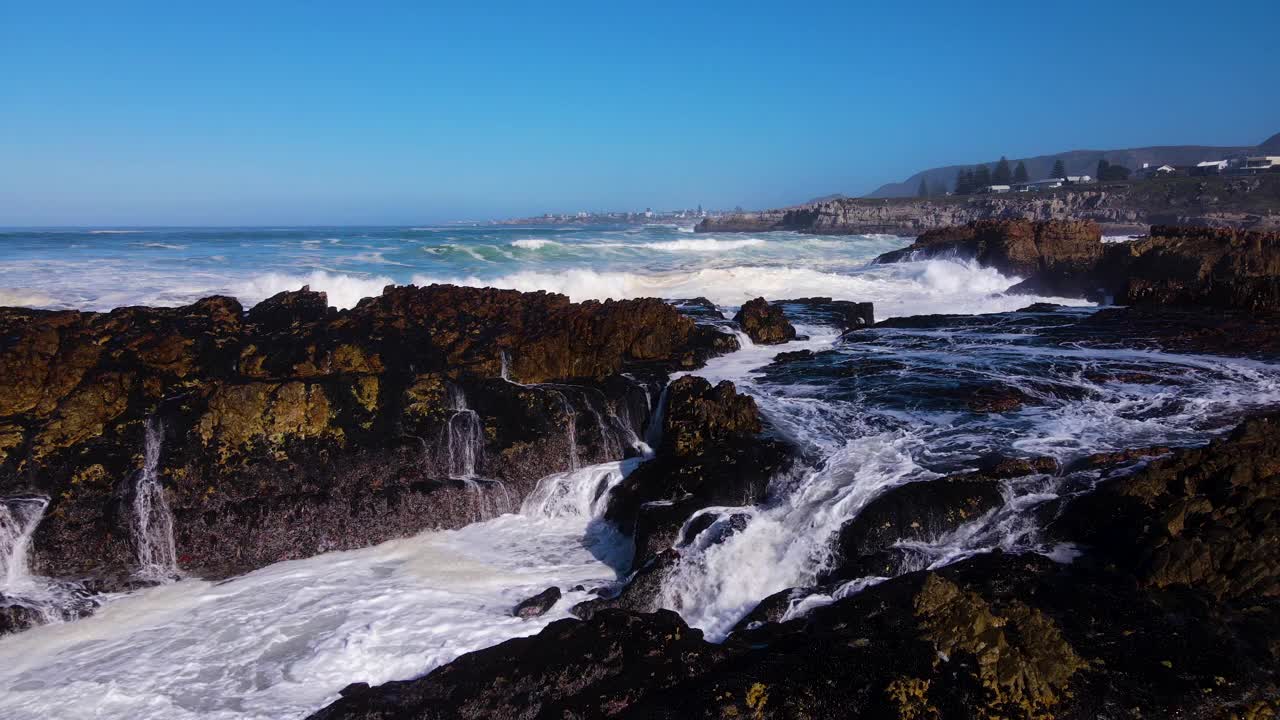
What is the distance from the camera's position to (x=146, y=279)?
83.7 feet

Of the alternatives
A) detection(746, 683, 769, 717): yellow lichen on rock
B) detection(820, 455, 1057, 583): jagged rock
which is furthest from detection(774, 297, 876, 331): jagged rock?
detection(746, 683, 769, 717): yellow lichen on rock

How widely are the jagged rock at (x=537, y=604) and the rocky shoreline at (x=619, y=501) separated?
4cm

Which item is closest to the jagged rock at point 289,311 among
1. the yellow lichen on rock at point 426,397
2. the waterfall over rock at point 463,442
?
the yellow lichen on rock at point 426,397

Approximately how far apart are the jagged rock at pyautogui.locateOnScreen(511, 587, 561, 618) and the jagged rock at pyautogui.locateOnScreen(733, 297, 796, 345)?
9.72 meters

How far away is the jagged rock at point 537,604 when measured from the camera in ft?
23.1

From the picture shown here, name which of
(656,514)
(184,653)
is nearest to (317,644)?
(184,653)

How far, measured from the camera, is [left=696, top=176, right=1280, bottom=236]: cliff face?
185 feet

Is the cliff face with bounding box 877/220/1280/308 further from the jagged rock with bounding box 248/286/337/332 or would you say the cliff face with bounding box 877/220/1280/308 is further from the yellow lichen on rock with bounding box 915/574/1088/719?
the jagged rock with bounding box 248/286/337/332

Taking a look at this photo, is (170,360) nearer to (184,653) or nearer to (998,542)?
(184,653)

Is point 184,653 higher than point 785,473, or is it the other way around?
point 785,473

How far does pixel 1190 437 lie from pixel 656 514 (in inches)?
263

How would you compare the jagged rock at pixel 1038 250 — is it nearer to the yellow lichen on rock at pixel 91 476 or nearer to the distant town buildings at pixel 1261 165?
the yellow lichen on rock at pixel 91 476

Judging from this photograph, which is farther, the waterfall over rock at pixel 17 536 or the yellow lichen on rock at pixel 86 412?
the yellow lichen on rock at pixel 86 412

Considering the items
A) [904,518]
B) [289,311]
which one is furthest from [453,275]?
[904,518]
